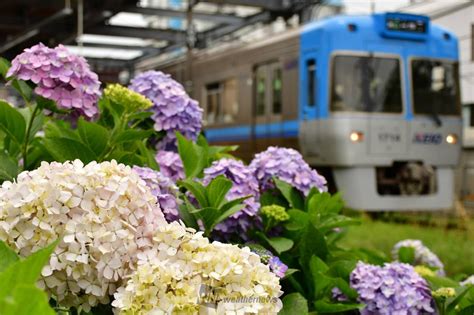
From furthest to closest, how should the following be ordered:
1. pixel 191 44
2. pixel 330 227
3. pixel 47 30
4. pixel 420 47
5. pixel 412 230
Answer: pixel 191 44 → pixel 420 47 → pixel 412 230 → pixel 47 30 → pixel 330 227

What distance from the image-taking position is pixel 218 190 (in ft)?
5.09

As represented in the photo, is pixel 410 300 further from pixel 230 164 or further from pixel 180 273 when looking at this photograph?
pixel 180 273

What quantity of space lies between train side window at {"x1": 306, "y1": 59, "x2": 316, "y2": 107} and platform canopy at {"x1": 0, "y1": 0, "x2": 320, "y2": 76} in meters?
1.78

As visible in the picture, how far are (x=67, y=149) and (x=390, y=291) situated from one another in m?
0.84

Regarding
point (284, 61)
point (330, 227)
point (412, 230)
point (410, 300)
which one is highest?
point (284, 61)

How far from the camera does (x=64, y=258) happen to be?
1.07m

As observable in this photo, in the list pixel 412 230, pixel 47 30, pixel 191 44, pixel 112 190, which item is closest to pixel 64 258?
pixel 112 190

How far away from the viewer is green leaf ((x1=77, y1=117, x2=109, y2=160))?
163 centimetres

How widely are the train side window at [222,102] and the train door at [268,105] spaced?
54 centimetres

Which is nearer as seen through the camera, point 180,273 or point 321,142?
point 180,273

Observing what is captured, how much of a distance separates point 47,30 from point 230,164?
4.84 m

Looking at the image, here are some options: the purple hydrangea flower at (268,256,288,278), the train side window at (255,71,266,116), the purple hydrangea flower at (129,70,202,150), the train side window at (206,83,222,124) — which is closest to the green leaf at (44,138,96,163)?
the purple hydrangea flower at (129,70,202,150)

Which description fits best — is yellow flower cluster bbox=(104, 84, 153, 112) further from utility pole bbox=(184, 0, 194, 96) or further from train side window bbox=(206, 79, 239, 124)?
train side window bbox=(206, 79, 239, 124)

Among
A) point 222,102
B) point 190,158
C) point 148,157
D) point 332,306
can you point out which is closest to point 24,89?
point 148,157
